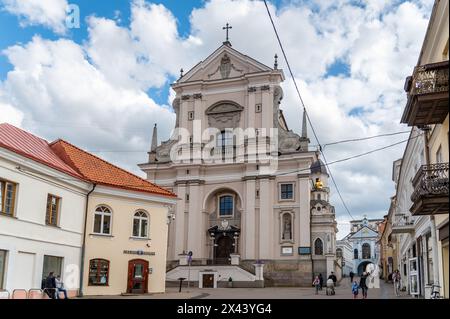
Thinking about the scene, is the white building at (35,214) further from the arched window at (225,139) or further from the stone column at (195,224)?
the arched window at (225,139)

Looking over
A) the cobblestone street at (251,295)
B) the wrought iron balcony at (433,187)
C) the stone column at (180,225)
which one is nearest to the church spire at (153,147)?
the stone column at (180,225)

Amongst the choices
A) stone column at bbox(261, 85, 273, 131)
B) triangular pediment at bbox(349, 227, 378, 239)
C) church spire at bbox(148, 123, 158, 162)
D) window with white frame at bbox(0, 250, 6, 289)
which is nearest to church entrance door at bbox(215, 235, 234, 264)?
stone column at bbox(261, 85, 273, 131)

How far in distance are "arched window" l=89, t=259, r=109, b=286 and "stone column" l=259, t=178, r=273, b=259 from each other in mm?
18824

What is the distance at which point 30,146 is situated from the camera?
2362 cm

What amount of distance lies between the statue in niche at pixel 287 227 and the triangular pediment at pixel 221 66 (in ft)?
42.4

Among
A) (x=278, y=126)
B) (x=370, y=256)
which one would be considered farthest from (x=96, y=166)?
(x=370, y=256)

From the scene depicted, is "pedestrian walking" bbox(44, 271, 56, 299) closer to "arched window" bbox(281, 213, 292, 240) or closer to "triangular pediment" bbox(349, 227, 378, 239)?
"arched window" bbox(281, 213, 292, 240)

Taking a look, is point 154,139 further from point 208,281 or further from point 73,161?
point 73,161

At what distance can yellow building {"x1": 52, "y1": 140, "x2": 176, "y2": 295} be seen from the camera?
82.5ft

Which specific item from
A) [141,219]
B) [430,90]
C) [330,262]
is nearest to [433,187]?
[430,90]

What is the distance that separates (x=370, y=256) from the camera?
101m

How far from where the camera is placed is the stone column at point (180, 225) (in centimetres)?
4425
